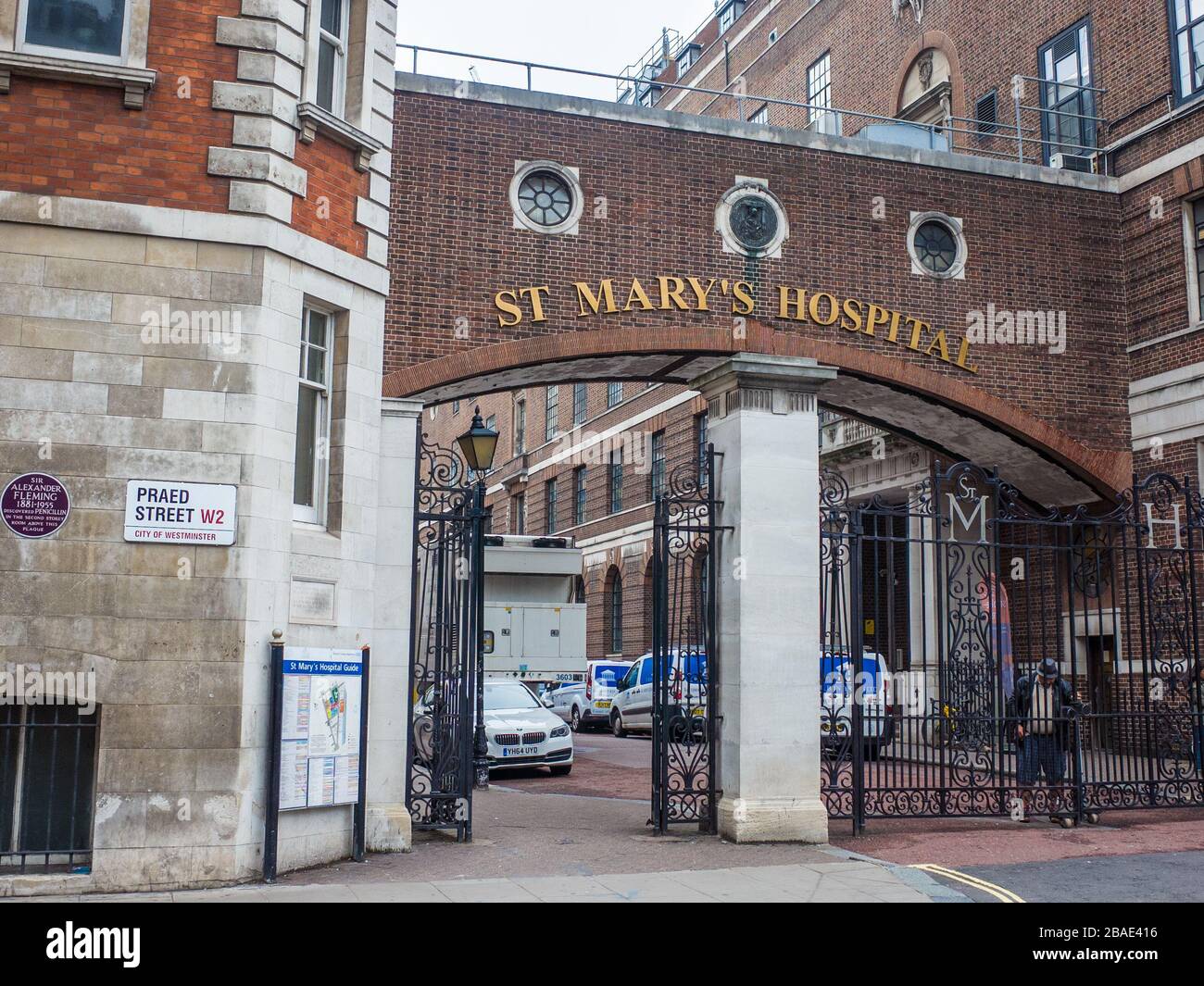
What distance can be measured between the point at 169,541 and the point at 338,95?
4.54 m

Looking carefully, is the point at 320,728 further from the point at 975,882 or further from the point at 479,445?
the point at 975,882

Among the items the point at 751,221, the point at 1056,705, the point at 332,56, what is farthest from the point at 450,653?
the point at 751,221

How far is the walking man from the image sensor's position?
13570 millimetres

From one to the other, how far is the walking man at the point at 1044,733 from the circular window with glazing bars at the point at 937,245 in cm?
566

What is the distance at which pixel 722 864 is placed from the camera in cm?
1072

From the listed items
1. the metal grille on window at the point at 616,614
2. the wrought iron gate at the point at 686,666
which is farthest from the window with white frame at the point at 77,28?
the metal grille on window at the point at 616,614

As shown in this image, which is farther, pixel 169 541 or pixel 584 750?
pixel 584 750

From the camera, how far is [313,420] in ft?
36.8

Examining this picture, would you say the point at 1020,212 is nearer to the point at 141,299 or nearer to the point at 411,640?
the point at 411,640

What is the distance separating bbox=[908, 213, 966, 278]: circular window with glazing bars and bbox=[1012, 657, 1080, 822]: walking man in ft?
18.6

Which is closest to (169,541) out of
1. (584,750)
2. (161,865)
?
(161,865)

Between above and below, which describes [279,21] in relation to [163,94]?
above

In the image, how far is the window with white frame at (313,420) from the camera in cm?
1107

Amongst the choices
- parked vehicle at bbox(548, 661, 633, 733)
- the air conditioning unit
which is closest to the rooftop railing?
the air conditioning unit
